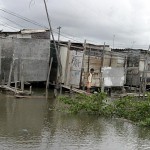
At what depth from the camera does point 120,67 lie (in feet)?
86.0

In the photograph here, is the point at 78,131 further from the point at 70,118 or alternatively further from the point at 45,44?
the point at 45,44

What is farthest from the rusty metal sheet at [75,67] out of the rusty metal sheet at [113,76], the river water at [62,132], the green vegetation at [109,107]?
the green vegetation at [109,107]

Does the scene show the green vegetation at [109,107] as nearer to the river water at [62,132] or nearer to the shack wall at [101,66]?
the river water at [62,132]

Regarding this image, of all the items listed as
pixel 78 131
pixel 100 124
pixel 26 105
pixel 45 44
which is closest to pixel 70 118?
pixel 100 124

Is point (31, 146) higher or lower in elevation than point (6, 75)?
lower

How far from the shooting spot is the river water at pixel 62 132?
385 inches

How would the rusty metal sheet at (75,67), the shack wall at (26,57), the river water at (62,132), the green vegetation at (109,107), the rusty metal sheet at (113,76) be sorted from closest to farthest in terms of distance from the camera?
the river water at (62,132) → the green vegetation at (109,107) → the shack wall at (26,57) → the rusty metal sheet at (75,67) → the rusty metal sheet at (113,76)

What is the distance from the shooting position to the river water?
32.1 feet

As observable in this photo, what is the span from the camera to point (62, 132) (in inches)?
447

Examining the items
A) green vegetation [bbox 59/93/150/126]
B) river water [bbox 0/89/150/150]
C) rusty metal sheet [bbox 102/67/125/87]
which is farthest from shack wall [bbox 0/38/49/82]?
green vegetation [bbox 59/93/150/126]

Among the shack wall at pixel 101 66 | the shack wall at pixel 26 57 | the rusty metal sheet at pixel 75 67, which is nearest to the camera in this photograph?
the shack wall at pixel 26 57

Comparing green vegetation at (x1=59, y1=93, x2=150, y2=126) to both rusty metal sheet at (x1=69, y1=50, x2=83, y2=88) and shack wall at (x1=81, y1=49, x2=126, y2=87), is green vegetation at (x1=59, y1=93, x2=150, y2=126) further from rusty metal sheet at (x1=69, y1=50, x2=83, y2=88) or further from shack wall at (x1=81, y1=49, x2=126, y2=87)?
shack wall at (x1=81, y1=49, x2=126, y2=87)

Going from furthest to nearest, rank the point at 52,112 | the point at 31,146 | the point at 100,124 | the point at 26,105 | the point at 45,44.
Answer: the point at 45,44
the point at 26,105
the point at 52,112
the point at 100,124
the point at 31,146

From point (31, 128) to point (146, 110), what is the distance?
422 centimetres
